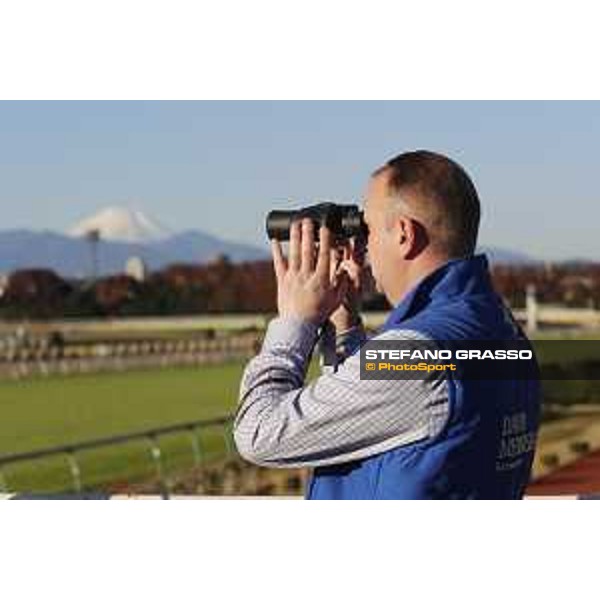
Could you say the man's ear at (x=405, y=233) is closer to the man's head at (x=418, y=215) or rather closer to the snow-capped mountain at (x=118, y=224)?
the man's head at (x=418, y=215)

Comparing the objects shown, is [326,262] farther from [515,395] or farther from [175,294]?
[175,294]

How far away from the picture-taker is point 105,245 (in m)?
4.26

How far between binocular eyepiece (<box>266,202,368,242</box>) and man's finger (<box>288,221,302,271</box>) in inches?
2.1

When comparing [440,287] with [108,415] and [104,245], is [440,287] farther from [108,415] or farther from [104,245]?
[108,415]

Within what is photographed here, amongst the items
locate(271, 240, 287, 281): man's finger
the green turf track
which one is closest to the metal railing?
the green turf track

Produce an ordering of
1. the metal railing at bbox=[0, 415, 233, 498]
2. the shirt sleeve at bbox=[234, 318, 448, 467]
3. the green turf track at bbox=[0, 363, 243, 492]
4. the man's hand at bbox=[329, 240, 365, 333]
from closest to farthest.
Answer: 1. the shirt sleeve at bbox=[234, 318, 448, 467]
2. the man's hand at bbox=[329, 240, 365, 333]
3. the metal railing at bbox=[0, 415, 233, 498]
4. the green turf track at bbox=[0, 363, 243, 492]

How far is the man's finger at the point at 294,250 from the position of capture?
1716mm

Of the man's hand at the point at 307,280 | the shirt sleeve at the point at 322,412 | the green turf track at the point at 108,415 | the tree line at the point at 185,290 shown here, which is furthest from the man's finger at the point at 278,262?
the green turf track at the point at 108,415

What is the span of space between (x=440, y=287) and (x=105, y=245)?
108 inches

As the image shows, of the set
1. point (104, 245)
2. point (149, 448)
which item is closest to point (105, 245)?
point (104, 245)

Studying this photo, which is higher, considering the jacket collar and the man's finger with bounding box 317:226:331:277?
the man's finger with bounding box 317:226:331:277

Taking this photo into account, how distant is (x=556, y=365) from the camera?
409 centimetres

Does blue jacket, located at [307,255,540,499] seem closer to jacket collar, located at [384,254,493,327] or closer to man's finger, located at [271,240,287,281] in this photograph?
jacket collar, located at [384,254,493,327]

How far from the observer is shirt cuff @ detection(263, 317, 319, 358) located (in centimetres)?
164
